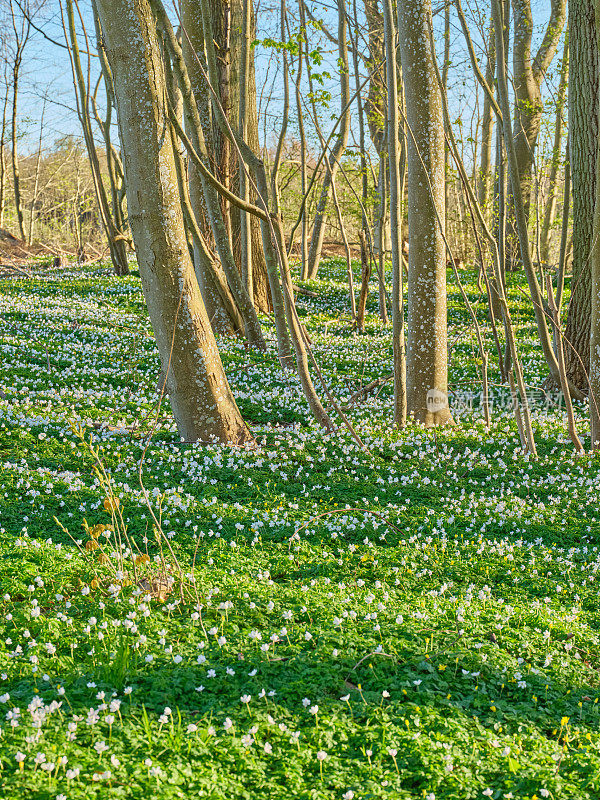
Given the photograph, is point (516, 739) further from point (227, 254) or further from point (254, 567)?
point (227, 254)

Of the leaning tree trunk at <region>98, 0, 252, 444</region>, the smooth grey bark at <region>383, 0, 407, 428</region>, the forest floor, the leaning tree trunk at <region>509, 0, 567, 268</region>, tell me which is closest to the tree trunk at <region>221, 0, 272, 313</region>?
the smooth grey bark at <region>383, 0, 407, 428</region>

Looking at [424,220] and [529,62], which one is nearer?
[424,220]

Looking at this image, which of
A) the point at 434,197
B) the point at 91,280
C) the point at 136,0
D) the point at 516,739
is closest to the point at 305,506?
the point at 516,739

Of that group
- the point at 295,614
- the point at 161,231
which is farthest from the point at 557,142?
the point at 295,614

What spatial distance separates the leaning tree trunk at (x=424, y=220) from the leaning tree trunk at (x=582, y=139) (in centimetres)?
240

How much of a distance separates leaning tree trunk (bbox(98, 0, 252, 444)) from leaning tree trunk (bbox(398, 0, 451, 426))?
8.73 ft

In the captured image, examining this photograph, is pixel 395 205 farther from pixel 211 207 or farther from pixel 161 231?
pixel 211 207

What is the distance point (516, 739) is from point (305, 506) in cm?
297

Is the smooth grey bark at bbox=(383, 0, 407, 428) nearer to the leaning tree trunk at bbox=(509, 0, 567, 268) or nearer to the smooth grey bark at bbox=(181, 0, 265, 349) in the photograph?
the smooth grey bark at bbox=(181, 0, 265, 349)

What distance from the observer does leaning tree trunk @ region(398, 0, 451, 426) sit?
24.9ft

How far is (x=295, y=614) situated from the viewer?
4.04m

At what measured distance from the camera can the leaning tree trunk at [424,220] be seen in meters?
7.60

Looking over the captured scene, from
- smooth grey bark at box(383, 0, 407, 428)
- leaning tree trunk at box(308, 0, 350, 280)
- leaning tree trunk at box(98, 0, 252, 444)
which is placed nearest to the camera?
leaning tree trunk at box(98, 0, 252, 444)

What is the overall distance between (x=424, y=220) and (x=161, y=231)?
3.49 metres
